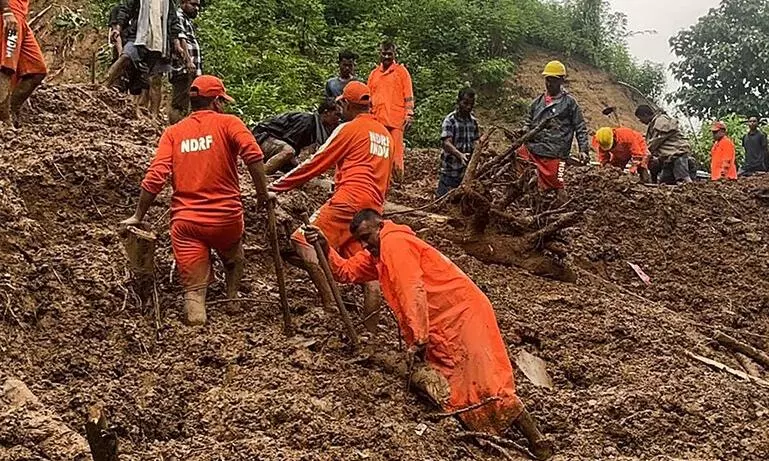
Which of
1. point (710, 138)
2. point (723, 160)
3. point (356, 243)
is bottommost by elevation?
point (710, 138)

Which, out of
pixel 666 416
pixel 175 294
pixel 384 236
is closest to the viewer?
pixel 384 236

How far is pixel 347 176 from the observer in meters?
6.29

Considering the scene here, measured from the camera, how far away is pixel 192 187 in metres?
5.82

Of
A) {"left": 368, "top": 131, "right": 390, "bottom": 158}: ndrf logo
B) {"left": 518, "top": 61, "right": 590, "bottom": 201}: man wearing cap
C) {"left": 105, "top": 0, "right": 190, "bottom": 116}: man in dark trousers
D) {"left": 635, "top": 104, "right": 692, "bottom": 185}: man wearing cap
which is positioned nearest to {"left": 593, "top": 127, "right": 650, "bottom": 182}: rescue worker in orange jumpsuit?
{"left": 635, "top": 104, "right": 692, "bottom": 185}: man wearing cap

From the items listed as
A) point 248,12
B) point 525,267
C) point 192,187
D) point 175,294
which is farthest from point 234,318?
point 248,12

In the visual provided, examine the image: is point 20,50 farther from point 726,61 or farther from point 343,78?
point 726,61

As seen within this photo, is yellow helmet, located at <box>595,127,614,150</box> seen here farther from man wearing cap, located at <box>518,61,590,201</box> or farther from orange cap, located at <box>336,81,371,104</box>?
orange cap, located at <box>336,81,371,104</box>

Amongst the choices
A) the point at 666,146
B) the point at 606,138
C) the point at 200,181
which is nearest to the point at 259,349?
the point at 200,181

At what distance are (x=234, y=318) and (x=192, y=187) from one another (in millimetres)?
919

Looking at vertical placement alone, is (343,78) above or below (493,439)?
above

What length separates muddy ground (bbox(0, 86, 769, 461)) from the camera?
4910 mm

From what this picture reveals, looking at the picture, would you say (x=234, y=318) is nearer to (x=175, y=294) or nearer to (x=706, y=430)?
(x=175, y=294)

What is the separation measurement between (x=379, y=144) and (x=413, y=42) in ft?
49.3

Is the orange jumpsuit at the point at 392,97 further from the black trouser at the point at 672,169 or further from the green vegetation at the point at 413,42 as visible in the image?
the black trouser at the point at 672,169
